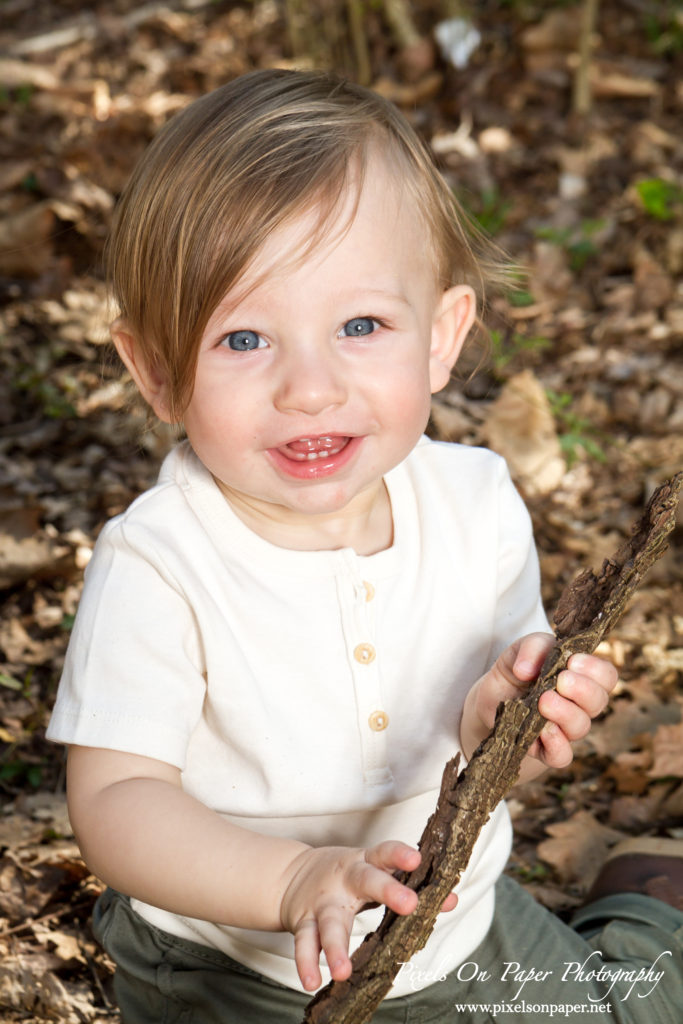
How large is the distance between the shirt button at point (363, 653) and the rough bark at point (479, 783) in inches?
14.7

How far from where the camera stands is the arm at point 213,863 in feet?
4.94

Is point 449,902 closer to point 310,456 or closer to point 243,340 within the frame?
point 310,456

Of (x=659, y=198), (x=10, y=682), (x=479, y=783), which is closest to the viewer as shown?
(x=479, y=783)

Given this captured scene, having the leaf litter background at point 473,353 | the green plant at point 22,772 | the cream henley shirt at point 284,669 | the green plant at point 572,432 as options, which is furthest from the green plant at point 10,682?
the green plant at point 572,432

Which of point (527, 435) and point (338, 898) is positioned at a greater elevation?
point (338, 898)

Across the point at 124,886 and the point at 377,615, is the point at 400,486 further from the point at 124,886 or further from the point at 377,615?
the point at 124,886

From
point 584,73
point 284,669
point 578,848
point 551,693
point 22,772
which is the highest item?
point 584,73

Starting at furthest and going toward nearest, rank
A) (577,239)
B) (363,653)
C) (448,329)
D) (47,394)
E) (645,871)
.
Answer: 1. (577,239)
2. (47,394)
3. (645,871)
4. (448,329)
5. (363,653)

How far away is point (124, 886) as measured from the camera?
186 centimetres

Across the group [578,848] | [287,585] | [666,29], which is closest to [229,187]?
[287,585]

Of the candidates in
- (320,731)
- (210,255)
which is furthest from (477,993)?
(210,255)

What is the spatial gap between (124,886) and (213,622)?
494mm

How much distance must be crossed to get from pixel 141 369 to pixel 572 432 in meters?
2.58

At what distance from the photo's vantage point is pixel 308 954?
1496 millimetres
